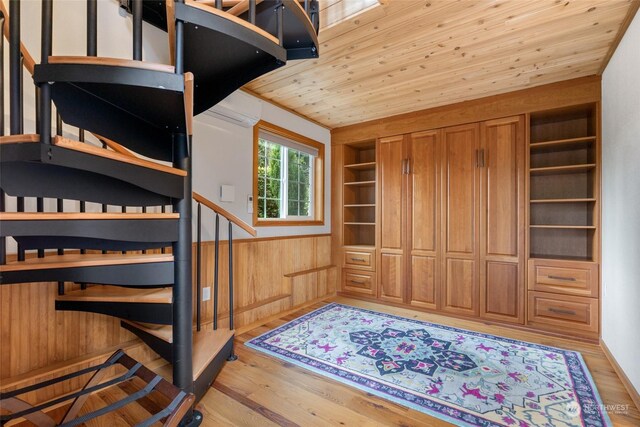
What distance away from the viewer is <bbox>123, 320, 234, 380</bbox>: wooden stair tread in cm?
169

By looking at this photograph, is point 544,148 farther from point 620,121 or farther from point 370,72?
point 370,72

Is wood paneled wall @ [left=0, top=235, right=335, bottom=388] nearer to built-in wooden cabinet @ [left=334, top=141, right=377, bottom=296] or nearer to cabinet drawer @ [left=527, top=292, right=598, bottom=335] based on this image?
built-in wooden cabinet @ [left=334, top=141, right=377, bottom=296]

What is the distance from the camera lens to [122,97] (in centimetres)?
121

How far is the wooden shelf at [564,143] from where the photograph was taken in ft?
8.84

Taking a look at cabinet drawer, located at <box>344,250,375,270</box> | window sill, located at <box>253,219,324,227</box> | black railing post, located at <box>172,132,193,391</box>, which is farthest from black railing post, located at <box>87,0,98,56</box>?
cabinet drawer, located at <box>344,250,375,270</box>

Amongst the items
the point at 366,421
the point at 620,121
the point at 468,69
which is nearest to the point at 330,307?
the point at 366,421

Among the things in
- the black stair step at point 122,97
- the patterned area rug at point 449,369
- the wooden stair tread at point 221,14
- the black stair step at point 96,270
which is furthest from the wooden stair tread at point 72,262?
the patterned area rug at point 449,369

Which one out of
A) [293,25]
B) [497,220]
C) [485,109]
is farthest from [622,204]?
[293,25]

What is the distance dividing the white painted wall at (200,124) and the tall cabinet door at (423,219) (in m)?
1.17

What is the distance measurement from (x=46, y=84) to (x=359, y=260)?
11.3ft

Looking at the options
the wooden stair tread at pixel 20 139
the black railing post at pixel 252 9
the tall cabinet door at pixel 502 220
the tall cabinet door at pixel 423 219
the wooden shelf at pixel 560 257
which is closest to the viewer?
the wooden stair tread at pixel 20 139

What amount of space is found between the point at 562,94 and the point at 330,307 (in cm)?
314

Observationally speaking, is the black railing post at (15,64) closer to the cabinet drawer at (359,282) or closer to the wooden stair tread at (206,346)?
the wooden stair tread at (206,346)

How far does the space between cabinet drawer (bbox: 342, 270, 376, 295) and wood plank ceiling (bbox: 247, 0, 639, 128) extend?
6.96 ft
